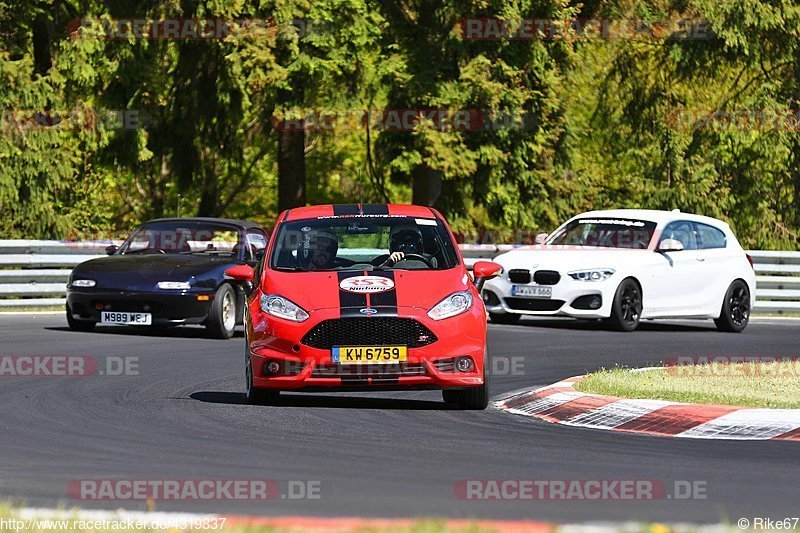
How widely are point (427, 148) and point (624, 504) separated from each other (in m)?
24.7

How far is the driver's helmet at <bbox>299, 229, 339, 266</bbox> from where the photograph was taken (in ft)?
42.8

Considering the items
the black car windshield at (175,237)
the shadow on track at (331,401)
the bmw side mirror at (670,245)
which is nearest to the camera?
the shadow on track at (331,401)

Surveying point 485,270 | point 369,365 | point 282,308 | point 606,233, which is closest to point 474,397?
point 369,365

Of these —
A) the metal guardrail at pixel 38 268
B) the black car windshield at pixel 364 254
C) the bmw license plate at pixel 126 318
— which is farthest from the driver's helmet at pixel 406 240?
the metal guardrail at pixel 38 268

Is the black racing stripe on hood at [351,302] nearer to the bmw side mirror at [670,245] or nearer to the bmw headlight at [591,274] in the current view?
the bmw headlight at [591,274]

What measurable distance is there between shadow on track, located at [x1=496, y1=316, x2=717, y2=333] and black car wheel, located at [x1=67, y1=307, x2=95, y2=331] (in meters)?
6.03

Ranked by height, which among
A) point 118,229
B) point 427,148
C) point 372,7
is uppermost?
point 372,7

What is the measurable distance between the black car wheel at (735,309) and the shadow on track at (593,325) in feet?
0.97

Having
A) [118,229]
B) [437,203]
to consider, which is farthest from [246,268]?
[118,229]

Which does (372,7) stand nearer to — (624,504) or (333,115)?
(333,115)

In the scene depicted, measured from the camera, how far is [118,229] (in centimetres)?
5075

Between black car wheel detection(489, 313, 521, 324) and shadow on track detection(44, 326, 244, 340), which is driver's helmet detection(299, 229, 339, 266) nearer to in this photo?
shadow on track detection(44, 326, 244, 340)

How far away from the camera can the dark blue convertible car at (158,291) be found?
19562 millimetres

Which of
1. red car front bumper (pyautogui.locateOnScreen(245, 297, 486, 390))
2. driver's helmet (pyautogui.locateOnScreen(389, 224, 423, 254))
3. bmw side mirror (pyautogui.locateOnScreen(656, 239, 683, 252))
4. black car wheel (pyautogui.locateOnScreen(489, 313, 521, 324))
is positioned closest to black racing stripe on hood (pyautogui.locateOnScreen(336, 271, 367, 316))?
red car front bumper (pyautogui.locateOnScreen(245, 297, 486, 390))
